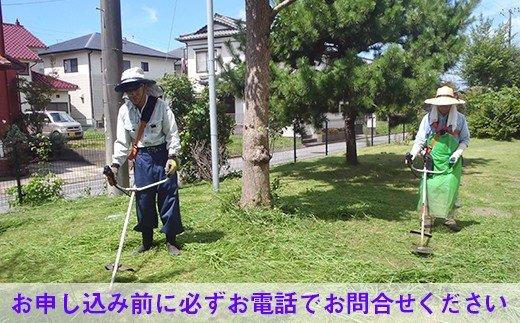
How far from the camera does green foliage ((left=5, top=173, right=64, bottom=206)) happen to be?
674 centimetres

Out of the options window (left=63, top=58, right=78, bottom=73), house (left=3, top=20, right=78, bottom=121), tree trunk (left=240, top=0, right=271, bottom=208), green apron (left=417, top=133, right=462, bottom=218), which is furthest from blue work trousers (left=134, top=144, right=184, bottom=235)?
window (left=63, top=58, right=78, bottom=73)

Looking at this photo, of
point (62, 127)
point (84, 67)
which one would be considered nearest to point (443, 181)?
point (62, 127)

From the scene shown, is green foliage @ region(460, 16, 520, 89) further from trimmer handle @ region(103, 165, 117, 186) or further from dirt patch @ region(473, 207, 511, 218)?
trimmer handle @ region(103, 165, 117, 186)

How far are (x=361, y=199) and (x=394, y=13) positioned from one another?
340cm

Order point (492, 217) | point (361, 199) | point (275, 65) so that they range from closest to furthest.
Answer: point (492, 217) < point (361, 199) < point (275, 65)

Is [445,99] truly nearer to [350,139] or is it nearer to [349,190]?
[349,190]

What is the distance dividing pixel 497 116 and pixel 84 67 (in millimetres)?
25343

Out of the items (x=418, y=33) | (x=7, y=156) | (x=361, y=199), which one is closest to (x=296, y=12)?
(x=418, y=33)

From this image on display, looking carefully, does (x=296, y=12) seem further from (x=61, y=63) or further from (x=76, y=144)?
(x=61, y=63)

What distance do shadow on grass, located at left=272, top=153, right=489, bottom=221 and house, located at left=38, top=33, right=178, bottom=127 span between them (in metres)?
21.7

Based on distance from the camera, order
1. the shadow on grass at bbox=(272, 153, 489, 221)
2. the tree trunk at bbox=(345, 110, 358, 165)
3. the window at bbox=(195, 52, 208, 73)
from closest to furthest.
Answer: the shadow on grass at bbox=(272, 153, 489, 221) < the tree trunk at bbox=(345, 110, 358, 165) < the window at bbox=(195, 52, 208, 73)

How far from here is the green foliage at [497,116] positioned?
1670 cm

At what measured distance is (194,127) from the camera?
26.4 ft

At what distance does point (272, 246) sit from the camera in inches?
154
